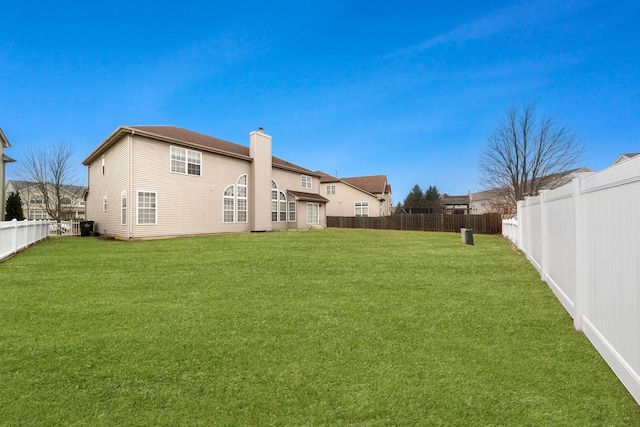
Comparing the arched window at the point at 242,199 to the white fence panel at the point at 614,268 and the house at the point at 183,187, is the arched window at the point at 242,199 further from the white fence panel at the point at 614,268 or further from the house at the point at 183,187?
the white fence panel at the point at 614,268

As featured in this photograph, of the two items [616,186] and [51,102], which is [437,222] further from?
[51,102]

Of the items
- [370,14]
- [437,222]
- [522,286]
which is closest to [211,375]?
[522,286]

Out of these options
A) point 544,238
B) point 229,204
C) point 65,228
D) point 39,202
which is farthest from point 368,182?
point 39,202

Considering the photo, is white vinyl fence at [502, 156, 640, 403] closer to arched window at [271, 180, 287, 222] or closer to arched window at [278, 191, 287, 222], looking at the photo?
arched window at [271, 180, 287, 222]

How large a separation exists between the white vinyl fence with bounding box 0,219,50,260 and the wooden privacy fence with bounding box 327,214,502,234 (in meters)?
24.0

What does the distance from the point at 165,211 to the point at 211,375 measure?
621 inches

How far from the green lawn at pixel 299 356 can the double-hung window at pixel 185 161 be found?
1222 cm

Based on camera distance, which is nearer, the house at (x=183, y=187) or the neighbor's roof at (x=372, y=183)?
the house at (x=183, y=187)

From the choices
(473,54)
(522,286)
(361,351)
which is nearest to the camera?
(361,351)

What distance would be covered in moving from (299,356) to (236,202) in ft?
60.8

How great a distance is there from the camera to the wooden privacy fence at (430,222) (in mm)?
22625

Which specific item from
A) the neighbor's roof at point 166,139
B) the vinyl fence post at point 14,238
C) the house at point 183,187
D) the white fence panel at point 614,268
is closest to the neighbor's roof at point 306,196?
the house at point 183,187

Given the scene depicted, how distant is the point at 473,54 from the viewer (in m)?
15.3

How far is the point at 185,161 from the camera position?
17.7 meters
